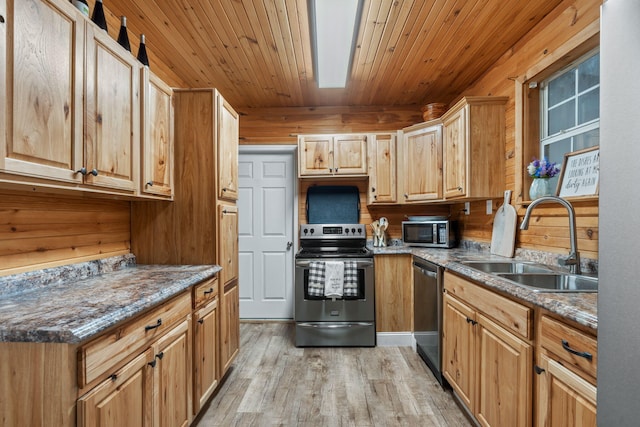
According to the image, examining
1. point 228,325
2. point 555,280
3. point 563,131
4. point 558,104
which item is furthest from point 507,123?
point 228,325

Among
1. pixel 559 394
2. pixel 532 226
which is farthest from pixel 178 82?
pixel 559 394

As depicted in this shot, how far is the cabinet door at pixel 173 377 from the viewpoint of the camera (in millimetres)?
1414

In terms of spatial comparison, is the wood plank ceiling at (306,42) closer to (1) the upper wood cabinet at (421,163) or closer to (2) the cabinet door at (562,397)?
(1) the upper wood cabinet at (421,163)

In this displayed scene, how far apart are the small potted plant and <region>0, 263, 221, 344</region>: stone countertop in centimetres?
217

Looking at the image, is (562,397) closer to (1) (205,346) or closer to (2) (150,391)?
(2) (150,391)

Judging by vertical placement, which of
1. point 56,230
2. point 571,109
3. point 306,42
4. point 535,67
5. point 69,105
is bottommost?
point 56,230

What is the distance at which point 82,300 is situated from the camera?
1.24m

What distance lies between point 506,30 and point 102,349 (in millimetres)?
2942

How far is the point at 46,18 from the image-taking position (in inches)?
45.6

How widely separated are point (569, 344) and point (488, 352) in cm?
63

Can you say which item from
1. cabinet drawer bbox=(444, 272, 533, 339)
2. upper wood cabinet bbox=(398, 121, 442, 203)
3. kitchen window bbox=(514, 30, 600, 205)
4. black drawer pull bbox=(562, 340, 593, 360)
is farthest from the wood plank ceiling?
black drawer pull bbox=(562, 340, 593, 360)

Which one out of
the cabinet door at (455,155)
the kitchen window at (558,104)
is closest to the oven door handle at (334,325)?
the cabinet door at (455,155)

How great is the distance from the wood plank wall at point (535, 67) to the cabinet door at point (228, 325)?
2.19 meters

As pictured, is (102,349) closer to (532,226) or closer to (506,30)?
(532,226)
